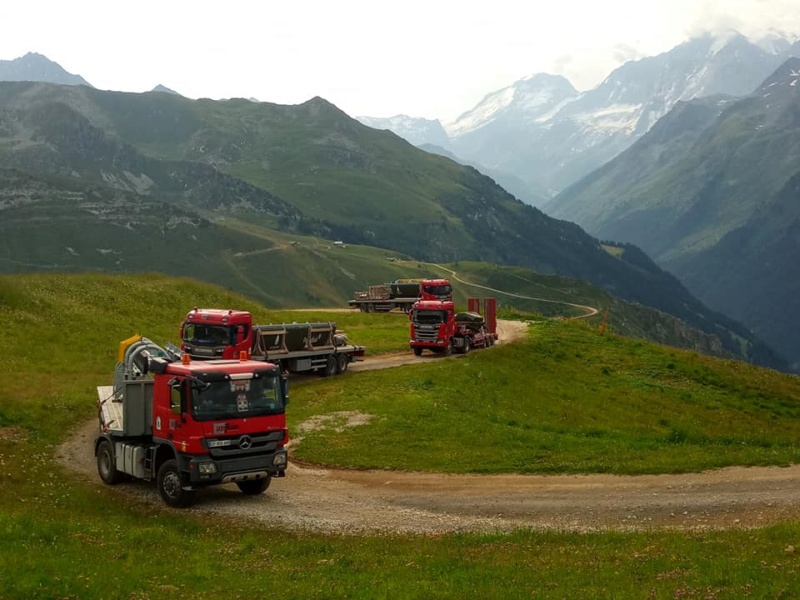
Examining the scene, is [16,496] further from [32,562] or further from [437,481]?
[437,481]

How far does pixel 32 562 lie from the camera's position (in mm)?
14828

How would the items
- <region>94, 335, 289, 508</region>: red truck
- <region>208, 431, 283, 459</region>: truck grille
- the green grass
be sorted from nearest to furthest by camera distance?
<region>94, 335, 289, 508</region>: red truck
<region>208, 431, 283, 459</region>: truck grille
the green grass

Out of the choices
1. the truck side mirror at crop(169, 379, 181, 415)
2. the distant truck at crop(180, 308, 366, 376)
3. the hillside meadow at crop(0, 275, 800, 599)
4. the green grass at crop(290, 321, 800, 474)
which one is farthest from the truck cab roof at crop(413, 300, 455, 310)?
the truck side mirror at crop(169, 379, 181, 415)

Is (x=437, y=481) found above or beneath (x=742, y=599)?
beneath

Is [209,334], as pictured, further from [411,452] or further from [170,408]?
[170,408]

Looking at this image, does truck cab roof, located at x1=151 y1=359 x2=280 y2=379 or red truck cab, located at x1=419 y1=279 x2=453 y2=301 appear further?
red truck cab, located at x1=419 y1=279 x2=453 y2=301

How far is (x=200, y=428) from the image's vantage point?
2170cm

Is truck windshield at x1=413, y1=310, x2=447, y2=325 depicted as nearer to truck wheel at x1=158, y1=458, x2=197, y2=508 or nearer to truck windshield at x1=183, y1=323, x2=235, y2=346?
truck windshield at x1=183, y1=323, x2=235, y2=346

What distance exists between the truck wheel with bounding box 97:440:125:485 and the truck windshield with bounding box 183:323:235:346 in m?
16.1

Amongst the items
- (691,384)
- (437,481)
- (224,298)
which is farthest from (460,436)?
(224,298)

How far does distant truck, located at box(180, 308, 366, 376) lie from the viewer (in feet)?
137

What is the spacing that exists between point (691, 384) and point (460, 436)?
28958 mm

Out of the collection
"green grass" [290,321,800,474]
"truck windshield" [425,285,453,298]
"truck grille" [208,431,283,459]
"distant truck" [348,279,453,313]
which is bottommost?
"green grass" [290,321,800,474]

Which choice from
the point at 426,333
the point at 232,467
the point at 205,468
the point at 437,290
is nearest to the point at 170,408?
the point at 205,468
